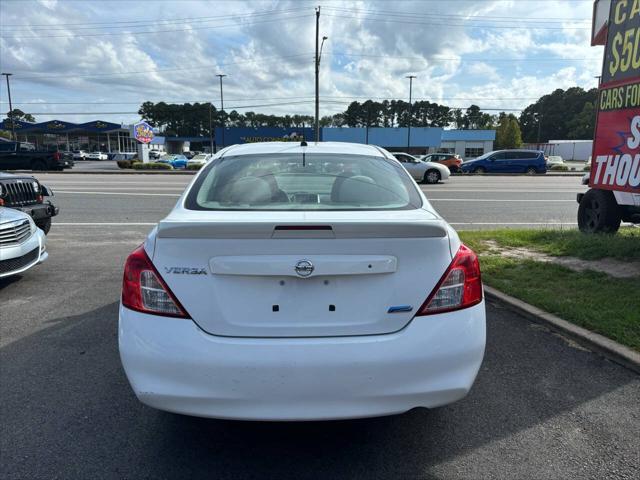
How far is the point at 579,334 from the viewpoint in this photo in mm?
4121

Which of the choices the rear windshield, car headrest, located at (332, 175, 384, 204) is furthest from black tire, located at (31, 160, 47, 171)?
car headrest, located at (332, 175, 384, 204)

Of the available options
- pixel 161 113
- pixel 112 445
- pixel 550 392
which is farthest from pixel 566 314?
pixel 161 113

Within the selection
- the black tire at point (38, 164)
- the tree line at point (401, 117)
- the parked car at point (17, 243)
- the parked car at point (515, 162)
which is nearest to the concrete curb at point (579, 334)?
the parked car at point (17, 243)

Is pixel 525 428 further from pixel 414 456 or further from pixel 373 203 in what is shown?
pixel 373 203

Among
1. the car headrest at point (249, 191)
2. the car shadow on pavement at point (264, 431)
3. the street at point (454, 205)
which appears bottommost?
the street at point (454, 205)

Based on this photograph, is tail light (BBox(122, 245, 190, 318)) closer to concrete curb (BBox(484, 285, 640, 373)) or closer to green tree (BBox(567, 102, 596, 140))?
concrete curb (BBox(484, 285, 640, 373))

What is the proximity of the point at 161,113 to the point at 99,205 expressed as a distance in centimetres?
11930

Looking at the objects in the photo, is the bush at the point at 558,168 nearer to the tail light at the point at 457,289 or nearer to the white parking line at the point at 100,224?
the white parking line at the point at 100,224

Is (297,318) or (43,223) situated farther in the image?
(43,223)

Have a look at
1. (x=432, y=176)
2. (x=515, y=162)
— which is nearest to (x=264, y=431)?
(x=432, y=176)

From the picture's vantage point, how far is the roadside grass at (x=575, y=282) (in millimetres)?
4328

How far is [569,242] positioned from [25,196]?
829 centimetres

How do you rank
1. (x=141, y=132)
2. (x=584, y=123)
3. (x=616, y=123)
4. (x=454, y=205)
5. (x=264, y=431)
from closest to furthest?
(x=264, y=431) → (x=616, y=123) → (x=454, y=205) → (x=141, y=132) → (x=584, y=123)

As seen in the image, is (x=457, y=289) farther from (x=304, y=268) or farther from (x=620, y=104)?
(x=620, y=104)
